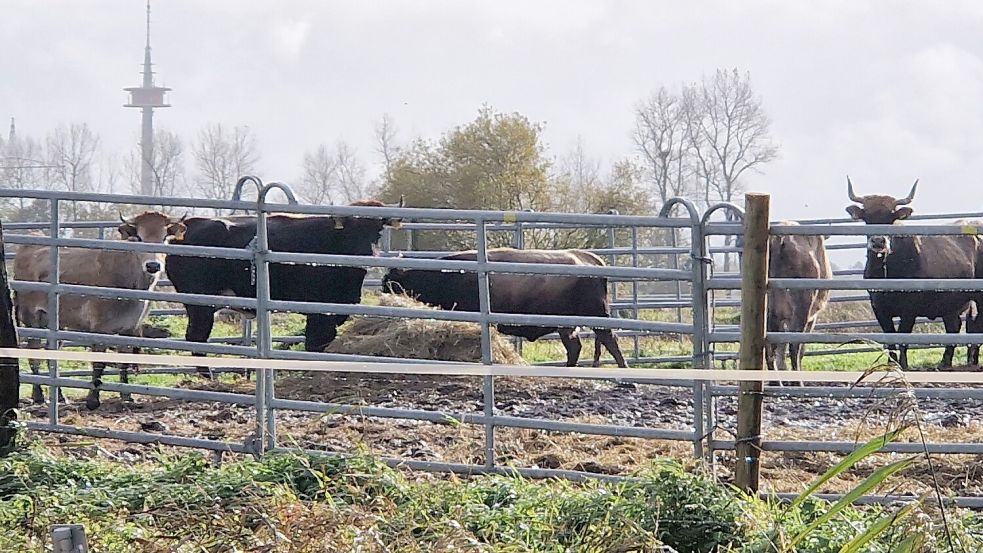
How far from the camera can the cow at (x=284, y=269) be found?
483 inches

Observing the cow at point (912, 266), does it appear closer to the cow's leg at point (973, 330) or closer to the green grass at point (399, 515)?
the cow's leg at point (973, 330)

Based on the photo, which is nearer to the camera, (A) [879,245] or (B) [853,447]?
(B) [853,447]

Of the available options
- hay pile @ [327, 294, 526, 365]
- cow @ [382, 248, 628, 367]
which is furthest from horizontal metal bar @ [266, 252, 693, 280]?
cow @ [382, 248, 628, 367]

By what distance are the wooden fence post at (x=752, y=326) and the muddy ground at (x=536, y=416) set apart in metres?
0.41

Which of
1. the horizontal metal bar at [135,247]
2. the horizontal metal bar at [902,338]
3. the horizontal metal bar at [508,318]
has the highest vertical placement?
the horizontal metal bar at [135,247]

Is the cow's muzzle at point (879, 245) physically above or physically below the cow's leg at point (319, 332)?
above

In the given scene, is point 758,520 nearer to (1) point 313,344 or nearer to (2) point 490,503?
(2) point 490,503

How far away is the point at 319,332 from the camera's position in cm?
1202

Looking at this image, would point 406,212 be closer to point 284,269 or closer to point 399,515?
point 399,515

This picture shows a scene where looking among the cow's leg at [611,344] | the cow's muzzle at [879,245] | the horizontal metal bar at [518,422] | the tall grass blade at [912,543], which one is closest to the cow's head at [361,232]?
the cow's leg at [611,344]

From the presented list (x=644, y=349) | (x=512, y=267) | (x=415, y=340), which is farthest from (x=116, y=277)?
(x=644, y=349)

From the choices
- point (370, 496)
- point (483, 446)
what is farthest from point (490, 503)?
point (483, 446)

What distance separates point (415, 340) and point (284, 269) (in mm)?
1483

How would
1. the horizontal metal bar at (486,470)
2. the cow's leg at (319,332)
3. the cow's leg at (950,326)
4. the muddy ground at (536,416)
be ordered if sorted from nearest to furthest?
the horizontal metal bar at (486,470) → the muddy ground at (536,416) → the cow's leg at (319,332) → the cow's leg at (950,326)
